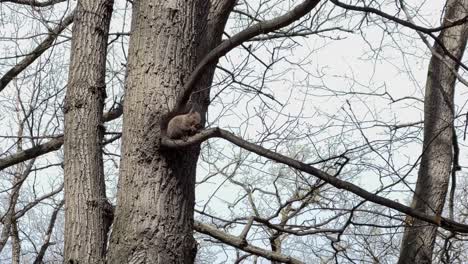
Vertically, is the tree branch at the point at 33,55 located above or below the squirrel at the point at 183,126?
Answer: above

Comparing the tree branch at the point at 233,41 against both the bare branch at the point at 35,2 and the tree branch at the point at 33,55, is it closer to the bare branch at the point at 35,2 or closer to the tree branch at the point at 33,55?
the tree branch at the point at 33,55

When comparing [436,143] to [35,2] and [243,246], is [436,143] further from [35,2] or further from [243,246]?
[35,2]

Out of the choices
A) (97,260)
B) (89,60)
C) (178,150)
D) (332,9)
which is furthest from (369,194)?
(332,9)

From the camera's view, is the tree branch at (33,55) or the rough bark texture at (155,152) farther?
the tree branch at (33,55)

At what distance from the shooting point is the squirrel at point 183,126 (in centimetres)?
210

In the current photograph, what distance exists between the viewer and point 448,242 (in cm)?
363

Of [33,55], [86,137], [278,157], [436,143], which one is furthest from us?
[33,55]

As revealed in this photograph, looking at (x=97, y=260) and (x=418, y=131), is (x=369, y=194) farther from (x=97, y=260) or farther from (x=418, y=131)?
(x=418, y=131)

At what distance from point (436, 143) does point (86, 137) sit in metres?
2.44

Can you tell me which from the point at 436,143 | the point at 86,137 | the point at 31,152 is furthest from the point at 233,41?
the point at 436,143

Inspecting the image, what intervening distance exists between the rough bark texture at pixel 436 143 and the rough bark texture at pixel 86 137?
2056mm

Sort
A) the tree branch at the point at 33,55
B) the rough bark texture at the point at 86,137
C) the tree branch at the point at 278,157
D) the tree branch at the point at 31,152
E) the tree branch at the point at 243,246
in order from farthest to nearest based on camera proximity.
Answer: the tree branch at the point at 33,55 → the tree branch at the point at 31,152 → the tree branch at the point at 243,246 → the rough bark texture at the point at 86,137 → the tree branch at the point at 278,157

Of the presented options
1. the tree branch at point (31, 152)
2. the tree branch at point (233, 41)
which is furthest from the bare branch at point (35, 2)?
the tree branch at point (233, 41)

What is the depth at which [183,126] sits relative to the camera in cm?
211
